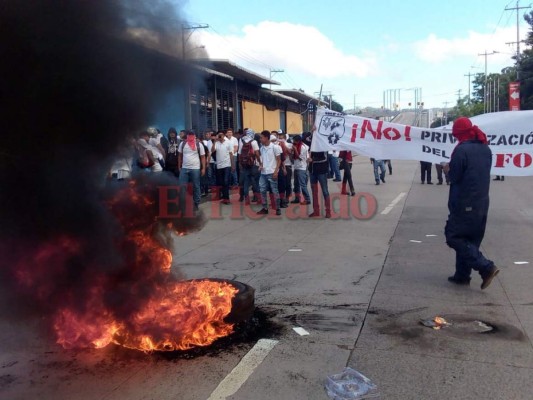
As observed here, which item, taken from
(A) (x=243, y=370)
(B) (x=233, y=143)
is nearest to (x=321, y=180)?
(B) (x=233, y=143)

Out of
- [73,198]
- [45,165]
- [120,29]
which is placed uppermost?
[120,29]

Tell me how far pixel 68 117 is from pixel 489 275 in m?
4.07

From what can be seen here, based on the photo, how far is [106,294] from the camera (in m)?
3.86

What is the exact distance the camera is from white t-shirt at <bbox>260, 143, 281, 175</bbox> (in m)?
10.4

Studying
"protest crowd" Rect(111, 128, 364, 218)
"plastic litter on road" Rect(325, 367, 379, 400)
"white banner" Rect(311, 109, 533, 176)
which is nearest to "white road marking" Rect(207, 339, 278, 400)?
"plastic litter on road" Rect(325, 367, 379, 400)

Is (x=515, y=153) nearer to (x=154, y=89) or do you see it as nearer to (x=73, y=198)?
(x=154, y=89)

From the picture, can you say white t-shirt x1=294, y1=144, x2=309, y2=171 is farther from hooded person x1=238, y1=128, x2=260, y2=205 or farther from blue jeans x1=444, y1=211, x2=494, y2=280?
blue jeans x1=444, y1=211, x2=494, y2=280

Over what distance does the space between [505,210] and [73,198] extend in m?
9.48

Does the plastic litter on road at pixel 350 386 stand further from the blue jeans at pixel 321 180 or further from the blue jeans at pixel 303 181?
the blue jeans at pixel 303 181

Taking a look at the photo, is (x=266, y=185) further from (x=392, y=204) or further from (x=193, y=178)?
(x=392, y=204)

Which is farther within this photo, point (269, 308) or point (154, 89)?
point (269, 308)

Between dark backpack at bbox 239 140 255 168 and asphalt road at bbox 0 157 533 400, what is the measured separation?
394cm

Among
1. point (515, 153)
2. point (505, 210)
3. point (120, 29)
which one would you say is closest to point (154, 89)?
point (120, 29)

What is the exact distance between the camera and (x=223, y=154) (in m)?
12.3
